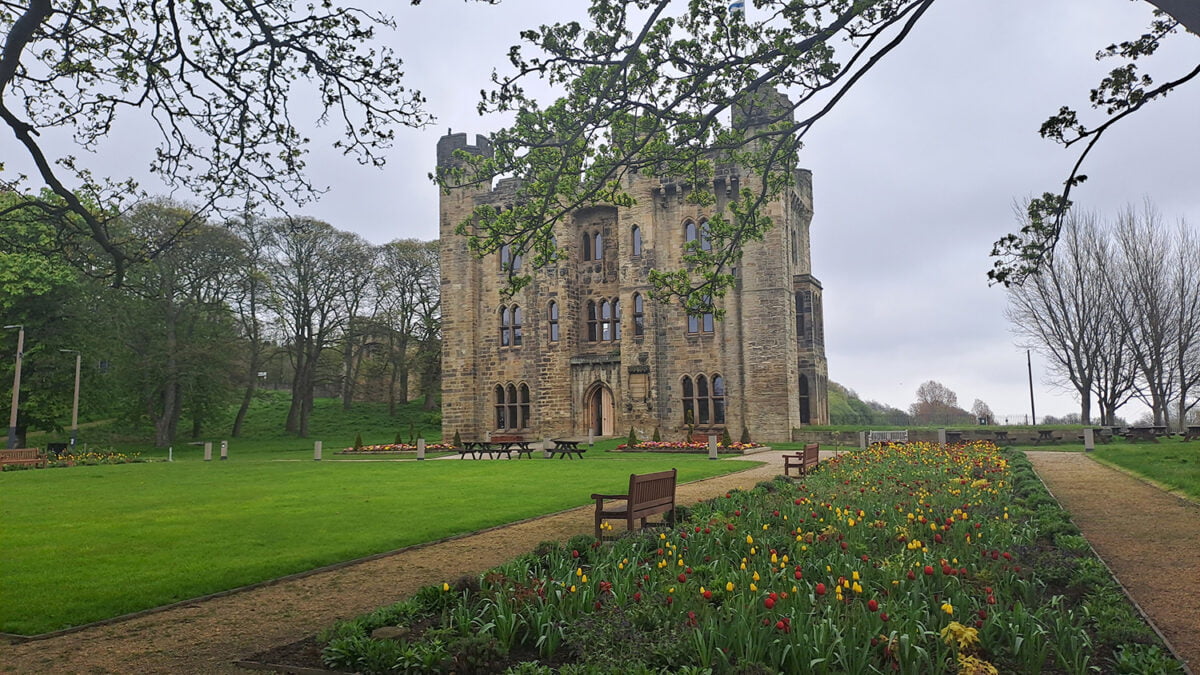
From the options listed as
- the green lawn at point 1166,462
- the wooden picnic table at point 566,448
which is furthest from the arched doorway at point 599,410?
the green lawn at point 1166,462

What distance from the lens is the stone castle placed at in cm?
3612

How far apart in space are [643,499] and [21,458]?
86.8 feet

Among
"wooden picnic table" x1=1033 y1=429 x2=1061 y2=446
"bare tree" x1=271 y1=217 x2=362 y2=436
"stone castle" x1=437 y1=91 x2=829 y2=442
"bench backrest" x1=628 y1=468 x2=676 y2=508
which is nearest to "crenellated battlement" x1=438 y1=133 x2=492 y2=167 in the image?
"stone castle" x1=437 y1=91 x2=829 y2=442

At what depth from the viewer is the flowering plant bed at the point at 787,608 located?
16.0 feet

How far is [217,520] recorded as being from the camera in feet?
40.0

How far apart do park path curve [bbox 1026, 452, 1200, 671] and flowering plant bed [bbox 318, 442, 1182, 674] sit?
0.37 metres

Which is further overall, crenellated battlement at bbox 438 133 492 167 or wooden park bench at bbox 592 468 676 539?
crenellated battlement at bbox 438 133 492 167

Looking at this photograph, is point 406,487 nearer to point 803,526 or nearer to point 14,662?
point 803,526

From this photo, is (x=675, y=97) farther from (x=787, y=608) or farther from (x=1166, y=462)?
(x=1166, y=462)

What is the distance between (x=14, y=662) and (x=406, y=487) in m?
11.8

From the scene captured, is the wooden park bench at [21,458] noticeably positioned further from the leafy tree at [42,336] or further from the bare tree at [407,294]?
the bare tree at [407,294]

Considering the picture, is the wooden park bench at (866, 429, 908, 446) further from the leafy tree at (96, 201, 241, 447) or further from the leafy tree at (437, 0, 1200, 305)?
the leafy tree at (96, 201, 241, 447)

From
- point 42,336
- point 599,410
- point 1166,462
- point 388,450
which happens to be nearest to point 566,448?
point 388,450

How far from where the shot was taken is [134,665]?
5.45 metres
